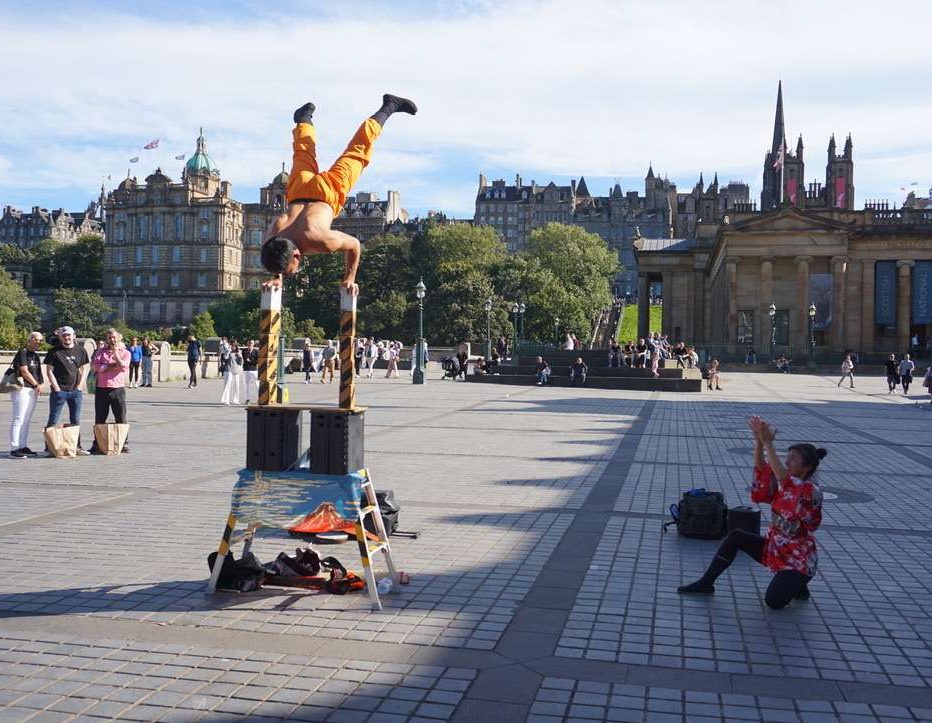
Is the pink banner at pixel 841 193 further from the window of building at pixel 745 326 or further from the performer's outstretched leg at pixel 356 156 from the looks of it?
the performer's outstretched leg at pixel 356 156

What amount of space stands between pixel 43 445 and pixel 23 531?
25.3 ft

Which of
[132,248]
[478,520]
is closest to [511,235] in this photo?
[132,248]

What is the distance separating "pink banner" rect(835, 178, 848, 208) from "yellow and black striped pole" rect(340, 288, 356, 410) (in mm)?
123326

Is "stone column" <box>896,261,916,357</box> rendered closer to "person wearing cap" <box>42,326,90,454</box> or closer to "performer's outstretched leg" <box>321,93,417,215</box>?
"person wearing cap" <box>42,326,90,454</box>

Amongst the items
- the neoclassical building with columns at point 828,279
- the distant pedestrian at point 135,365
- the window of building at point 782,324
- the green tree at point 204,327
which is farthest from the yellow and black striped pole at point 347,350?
the green tree at point 204,327

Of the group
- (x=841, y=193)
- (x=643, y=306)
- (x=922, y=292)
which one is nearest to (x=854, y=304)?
(x=922, y=292)

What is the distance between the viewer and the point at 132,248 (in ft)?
522

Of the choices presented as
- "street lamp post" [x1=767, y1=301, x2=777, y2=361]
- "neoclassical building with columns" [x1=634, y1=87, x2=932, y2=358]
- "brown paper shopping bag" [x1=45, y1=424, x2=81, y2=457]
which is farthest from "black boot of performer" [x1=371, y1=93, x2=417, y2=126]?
"neoclassical building with columns" [x1=634, y1=87, x2=932, y2=358]

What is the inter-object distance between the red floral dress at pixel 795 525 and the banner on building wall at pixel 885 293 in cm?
6847

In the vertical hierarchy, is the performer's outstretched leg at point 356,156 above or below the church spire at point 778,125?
below

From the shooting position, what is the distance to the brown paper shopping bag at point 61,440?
14758mm

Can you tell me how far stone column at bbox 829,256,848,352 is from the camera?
6981 cm

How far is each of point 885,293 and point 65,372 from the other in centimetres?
6610

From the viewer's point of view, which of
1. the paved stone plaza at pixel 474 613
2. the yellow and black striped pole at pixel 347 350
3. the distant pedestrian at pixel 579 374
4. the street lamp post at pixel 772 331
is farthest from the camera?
the street lamp post at pixel 772 331
